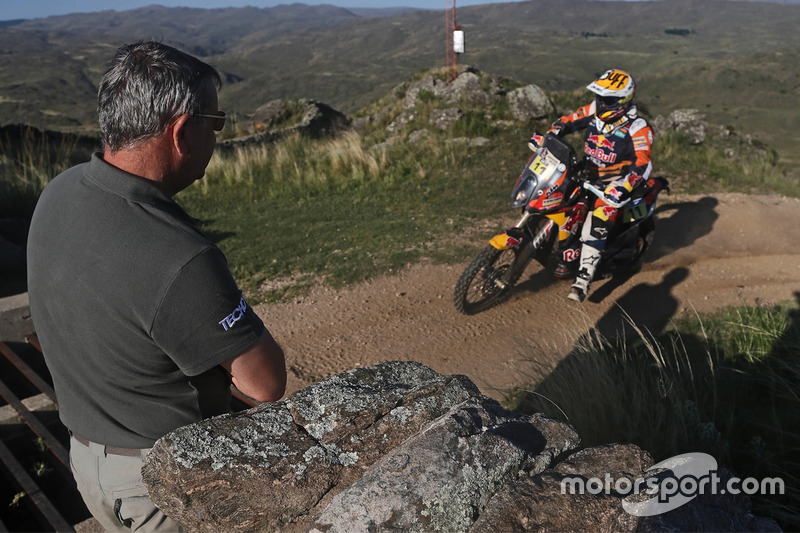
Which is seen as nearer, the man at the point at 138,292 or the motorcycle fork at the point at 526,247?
the man at the point at 138,292

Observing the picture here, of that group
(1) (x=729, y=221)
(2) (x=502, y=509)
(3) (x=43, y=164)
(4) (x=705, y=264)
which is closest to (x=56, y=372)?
(2) (x=502, y=509)

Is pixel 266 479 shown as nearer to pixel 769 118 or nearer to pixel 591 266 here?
pixel 591 266

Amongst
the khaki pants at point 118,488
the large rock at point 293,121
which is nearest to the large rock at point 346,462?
the khaki pants at point 118,488

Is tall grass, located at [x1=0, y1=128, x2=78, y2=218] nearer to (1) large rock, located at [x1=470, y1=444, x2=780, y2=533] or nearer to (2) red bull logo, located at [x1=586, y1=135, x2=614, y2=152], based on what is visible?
(2) red bull logo, located at [x1=586, y1=135, x2=614, y2=152]

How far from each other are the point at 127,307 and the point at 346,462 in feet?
2.70

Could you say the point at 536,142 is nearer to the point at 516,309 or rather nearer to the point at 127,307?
the point at 516,309

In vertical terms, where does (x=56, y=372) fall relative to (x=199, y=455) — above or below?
above

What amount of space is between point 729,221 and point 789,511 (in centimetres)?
575

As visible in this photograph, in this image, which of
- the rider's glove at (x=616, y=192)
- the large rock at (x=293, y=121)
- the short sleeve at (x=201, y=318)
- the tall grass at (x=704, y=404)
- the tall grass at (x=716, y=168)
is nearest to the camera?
the short sleeve at (x=201, y=318)

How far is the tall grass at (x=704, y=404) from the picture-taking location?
341 centimetres

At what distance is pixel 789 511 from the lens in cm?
316

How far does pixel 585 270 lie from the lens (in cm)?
602

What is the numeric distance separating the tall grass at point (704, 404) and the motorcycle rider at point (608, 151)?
1239mm

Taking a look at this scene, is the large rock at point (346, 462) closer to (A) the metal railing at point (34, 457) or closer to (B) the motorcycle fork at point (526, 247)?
(A) the metal railing at point (34, 457)
